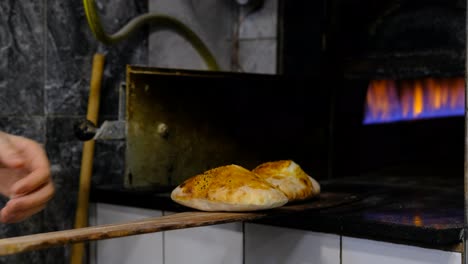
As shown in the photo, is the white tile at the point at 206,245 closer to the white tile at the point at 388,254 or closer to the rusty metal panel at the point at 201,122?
the rusty metal panel at the point at 201,122

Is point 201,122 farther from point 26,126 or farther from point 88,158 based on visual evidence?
point 26,126

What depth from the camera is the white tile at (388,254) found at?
1192 mm

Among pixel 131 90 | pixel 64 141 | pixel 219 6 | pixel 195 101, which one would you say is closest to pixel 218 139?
pixel 195 101

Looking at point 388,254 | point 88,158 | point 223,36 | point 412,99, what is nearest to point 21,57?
point 88,158

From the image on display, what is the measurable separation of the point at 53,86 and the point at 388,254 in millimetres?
993

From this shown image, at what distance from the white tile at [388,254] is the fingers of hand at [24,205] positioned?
60 centimetres

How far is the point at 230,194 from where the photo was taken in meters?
1.18

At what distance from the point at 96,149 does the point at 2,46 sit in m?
0.40

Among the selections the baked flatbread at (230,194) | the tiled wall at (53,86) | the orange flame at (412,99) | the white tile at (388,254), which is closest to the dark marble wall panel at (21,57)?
the tiled wall at (53,86)

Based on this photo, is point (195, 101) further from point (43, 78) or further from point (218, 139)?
point (43, 78)

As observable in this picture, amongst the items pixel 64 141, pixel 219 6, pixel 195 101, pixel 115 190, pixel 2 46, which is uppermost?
pixel 219 6

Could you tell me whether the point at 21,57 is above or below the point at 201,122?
above

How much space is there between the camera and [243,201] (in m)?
1.16

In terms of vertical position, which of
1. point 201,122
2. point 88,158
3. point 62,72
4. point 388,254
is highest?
point 62,72
